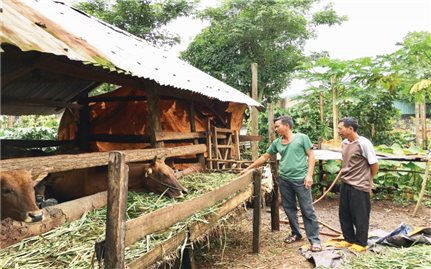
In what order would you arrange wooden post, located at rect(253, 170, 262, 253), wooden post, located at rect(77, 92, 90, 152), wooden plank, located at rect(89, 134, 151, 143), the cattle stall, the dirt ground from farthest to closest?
wooden post, located at rect(77, 92, 90, 152)
wooden plank, located at rect(89, 134, 151, 143)
wooden post, located at rect(253, 170, 262, 253)
the dirt ground
the cattle stall

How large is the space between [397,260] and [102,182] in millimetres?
3757

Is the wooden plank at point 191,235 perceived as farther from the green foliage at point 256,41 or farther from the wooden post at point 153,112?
the green foliage at point 256,41

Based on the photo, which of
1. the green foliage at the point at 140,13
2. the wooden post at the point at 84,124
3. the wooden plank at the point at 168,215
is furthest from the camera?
the green foliage at the point at 140,13

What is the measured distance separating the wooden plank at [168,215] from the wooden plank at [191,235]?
0.51ft

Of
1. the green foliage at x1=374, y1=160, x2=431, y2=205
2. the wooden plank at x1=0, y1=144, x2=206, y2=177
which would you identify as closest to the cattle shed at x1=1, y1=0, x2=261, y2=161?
the wooden plank at x1=0, y1=144, x2=206, y2=177

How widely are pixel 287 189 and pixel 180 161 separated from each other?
231cm

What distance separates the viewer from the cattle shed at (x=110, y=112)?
2.62 metres

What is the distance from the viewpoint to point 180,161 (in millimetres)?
7246

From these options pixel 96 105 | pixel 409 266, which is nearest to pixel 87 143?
pixel 96 105

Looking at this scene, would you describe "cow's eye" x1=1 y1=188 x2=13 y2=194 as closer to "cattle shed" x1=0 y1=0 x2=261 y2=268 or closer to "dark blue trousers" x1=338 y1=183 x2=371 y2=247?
"cattle shed" x1=0 y1=0 x2=261 y2=268

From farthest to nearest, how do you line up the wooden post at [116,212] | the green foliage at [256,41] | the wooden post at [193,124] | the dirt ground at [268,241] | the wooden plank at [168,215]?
1. the green foliage at [256,41]
2. the wooden post at [193,124]
3. the dirt ground at [268,241]
4. the wooden plank at [168,215]
5. the wooden post at [116,212]

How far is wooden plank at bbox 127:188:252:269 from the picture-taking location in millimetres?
2662

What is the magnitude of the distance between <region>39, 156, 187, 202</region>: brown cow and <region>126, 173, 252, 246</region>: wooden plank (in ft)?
1.91

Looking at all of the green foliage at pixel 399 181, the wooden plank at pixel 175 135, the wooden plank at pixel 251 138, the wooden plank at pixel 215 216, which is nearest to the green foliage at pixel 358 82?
the green foliage at pixel 399 181
